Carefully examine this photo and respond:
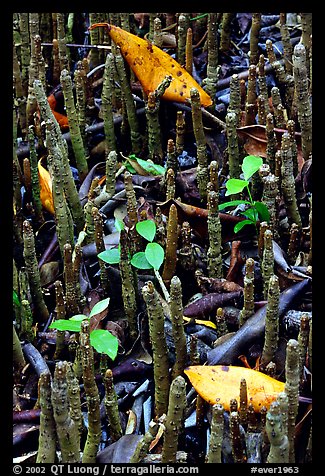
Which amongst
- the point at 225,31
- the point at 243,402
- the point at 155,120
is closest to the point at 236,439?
the point at 243,402

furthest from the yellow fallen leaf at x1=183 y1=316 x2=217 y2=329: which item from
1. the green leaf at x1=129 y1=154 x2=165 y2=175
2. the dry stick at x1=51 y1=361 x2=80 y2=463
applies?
the green leaf at x1=129 y1=154 x2=165 y2=175

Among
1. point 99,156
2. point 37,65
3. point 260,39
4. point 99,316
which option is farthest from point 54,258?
point 260,39

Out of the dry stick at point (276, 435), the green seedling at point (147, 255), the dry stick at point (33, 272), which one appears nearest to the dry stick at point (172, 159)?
the green seedling at point (147, 255)

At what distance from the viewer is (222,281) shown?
1911mm

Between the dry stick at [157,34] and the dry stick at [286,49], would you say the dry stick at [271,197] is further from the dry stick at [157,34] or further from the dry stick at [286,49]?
the dry stick at [157,34]

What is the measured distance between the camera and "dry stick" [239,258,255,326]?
1.66 meters

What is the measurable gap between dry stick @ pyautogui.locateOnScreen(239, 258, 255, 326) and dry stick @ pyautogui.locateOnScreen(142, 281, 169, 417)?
240 millimetres

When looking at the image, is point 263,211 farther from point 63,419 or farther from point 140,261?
point 63,419

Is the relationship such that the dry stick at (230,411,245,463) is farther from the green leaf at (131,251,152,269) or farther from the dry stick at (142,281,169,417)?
the green leaf at (131,251,152,269)

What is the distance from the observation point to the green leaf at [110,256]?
185 centimetres

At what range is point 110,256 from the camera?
186cm

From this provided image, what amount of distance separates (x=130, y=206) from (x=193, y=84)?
71 cm
